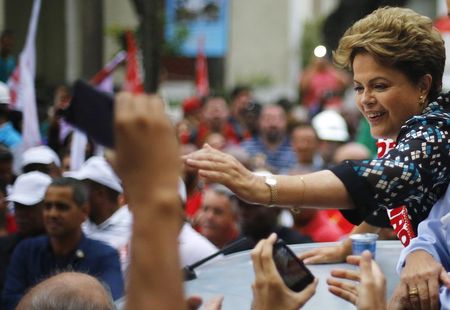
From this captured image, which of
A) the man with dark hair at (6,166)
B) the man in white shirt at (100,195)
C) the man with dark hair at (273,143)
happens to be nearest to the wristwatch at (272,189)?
the man in white shirt at (100,195)

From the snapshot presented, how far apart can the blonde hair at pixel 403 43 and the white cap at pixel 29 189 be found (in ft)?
12.0

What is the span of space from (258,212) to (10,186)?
179 centimetres

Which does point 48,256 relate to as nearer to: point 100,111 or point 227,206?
point 227,206

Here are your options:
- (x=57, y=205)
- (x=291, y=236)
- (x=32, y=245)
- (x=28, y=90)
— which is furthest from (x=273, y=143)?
(x=32, y=245)

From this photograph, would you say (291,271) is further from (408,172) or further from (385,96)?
(385,96)

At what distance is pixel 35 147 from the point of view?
8023 mm

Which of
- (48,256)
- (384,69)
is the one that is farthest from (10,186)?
(384,69)

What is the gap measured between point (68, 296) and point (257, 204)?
0.94 metres

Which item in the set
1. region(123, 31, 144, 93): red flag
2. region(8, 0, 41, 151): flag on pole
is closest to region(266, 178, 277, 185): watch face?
region(8, 0, 41, 151): flag on pole

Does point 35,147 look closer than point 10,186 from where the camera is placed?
No

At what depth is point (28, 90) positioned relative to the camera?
8.68 metres

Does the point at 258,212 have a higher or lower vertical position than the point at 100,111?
lower

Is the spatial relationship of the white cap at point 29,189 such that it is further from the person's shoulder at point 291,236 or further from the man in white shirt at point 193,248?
the person's shoulder at point 291,236

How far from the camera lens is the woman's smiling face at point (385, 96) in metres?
3.08
